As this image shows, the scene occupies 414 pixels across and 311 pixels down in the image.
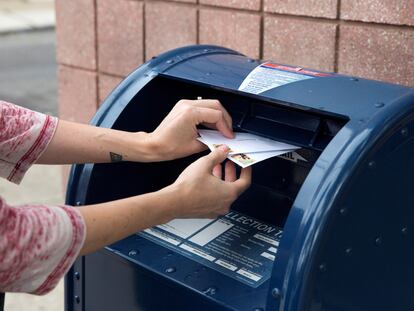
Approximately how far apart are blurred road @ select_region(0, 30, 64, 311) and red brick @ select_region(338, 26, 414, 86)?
70.2 inches

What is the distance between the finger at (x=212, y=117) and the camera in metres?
2.01

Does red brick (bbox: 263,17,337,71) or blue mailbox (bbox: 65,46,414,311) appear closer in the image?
blue mailbox (bbox: 65,46,414,311)

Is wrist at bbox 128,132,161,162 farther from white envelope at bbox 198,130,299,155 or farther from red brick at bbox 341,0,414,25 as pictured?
red brick at bbox 341,0,414,25

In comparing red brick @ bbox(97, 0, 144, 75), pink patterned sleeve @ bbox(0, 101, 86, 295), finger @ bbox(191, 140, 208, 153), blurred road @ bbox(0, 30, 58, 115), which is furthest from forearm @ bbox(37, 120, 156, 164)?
blurred road @ bbox(0, 30, 58, 115)

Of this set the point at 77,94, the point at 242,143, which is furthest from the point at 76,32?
the point at 242,143

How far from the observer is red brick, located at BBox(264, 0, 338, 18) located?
9.03 feet

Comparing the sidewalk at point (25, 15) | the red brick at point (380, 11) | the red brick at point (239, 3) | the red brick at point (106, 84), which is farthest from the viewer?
the sidewalk at point (25, 15)

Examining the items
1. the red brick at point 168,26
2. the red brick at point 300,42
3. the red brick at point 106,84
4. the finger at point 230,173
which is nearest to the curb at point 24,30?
the red brick at point 106,84

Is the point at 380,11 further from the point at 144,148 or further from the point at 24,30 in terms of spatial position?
the point at 24,30

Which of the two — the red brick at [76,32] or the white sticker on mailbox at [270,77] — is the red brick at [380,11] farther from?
the red brick at [76,32]

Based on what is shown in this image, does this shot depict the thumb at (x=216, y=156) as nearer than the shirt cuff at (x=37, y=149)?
Yes

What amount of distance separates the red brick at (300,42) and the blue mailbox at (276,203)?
563mm

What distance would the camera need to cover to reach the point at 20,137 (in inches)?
80.9

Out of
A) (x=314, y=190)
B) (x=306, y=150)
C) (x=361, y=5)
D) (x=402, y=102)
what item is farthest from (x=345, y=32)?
(x=314, y=190)
